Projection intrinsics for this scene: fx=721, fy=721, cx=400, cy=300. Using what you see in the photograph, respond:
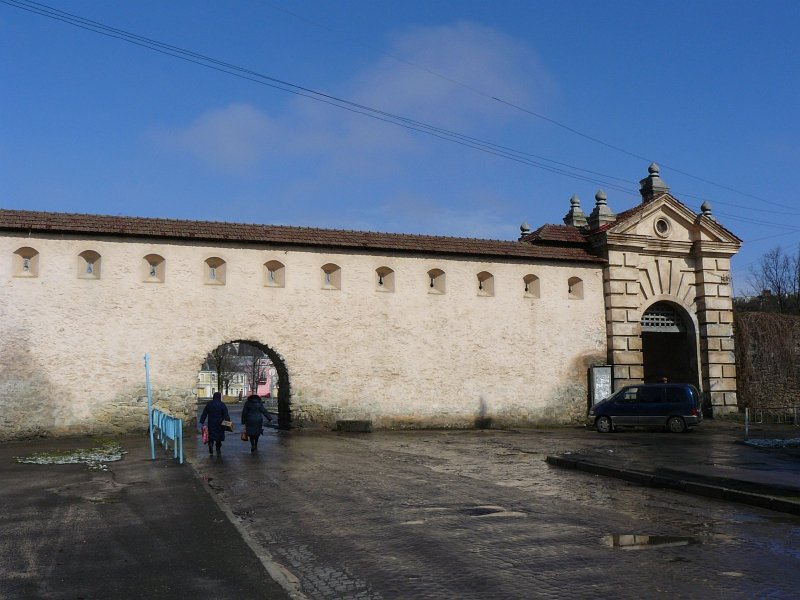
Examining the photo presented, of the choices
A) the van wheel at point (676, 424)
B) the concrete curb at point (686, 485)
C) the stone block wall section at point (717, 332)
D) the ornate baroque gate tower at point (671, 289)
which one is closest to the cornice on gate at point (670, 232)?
the ornate baroque gate tower at point (671, 289)

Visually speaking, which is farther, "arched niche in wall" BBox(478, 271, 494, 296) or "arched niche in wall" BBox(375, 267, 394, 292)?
"arched niche in wall" BBox(478, 271, 494, 296)

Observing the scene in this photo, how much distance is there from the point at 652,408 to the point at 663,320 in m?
6.79

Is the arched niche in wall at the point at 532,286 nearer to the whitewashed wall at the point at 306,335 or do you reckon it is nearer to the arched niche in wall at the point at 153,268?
the whitewashed wall at the point at 306,335

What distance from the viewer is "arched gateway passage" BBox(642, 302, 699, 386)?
2903 centimetres

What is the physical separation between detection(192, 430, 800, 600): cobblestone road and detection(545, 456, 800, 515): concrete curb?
0.27 meters

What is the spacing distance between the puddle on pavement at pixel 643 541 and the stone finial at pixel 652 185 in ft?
80.9

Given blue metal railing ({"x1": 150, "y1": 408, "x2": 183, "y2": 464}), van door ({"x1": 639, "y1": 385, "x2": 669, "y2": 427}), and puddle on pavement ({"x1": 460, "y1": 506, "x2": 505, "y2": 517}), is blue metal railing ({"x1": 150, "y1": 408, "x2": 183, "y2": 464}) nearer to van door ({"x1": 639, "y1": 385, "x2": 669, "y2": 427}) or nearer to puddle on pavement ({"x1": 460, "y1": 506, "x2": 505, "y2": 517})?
puddle on pavement ({"x1": 460, "y1": 506, "x2": 505, "y2": 517})

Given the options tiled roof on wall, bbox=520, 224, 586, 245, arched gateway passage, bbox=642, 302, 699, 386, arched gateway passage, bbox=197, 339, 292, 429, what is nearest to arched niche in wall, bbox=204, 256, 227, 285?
arched gateway passage, bbox=197, 339, 292, 429

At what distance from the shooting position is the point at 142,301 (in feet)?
72.6

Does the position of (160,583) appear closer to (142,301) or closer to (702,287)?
(142,301)

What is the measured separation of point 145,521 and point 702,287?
84.0 ft

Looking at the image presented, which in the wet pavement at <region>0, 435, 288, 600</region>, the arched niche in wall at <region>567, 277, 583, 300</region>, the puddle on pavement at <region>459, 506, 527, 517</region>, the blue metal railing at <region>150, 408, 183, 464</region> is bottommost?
the puddle on pavement at <region>459, 506, 527, 517</region>

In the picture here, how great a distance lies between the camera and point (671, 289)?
2905 centimetres

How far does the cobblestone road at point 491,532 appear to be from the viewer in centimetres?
598
